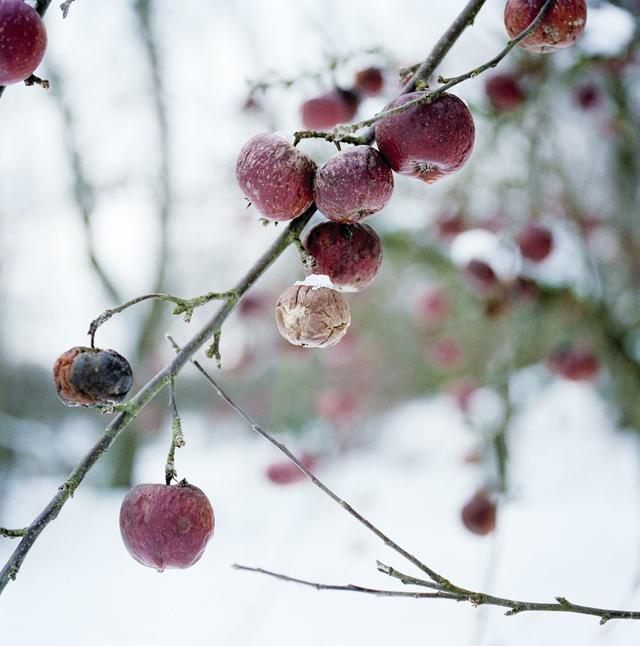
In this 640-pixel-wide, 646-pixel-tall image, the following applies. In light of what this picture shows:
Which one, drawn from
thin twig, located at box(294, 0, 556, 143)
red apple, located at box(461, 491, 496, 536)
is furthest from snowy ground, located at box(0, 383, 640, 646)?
thin twig, located at box(294, 0, 556, 143)

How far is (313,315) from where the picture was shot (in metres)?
0.75

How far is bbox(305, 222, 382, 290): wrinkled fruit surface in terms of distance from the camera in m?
0.82

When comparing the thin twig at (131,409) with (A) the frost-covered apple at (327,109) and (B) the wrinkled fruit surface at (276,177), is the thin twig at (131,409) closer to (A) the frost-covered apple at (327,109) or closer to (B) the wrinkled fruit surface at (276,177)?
(B) the wrinkled fruit surface at (276,177)

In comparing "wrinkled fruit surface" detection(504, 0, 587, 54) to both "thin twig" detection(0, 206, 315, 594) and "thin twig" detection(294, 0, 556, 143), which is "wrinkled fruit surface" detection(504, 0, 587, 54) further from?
"thin twig" detection(0, 206, 315, 594)

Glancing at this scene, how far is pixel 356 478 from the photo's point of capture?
15.0 feet

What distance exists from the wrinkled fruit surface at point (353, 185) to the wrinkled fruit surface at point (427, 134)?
0.09 feet

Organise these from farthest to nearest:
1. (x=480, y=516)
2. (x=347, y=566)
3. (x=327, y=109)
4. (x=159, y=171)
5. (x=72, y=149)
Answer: (x=159, y=171) → (x=72, y=149) → (x=347, y=566) → (x=480, y=516) → (x=327, y=109)

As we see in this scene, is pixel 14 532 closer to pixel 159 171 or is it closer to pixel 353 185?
pixel 353 185

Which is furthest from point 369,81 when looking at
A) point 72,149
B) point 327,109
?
point 72,149

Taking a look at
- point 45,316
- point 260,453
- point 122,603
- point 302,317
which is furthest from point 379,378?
point 302,317

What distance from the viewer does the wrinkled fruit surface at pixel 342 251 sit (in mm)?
817

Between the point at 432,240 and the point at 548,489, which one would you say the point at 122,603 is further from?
the point at 548,489

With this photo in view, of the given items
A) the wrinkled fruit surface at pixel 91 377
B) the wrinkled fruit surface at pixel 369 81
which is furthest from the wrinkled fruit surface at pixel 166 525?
the wrinkled fruit surface at pixel 369 81

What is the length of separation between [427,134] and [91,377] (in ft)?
1.58
